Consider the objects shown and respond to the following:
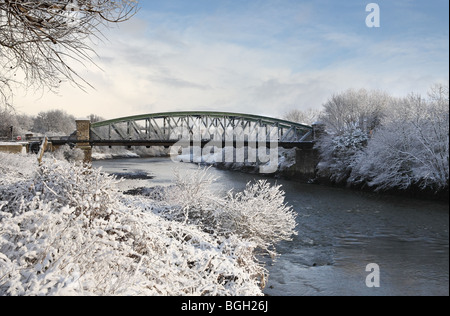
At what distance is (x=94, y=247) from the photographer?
3.29 meters

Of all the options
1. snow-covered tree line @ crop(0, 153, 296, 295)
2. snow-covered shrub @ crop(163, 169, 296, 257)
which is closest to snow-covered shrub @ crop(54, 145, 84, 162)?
snow-covered shrub @ crop(163, 169, 296, 257)

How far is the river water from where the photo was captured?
5.90 metres

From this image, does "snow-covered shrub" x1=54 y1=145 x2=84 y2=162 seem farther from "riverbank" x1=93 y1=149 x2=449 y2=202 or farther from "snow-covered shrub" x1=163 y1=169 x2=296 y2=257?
"snow-covered shrub" x1=163 y1=169 x2=296 y2=257

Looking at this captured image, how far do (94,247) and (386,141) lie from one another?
13591 mm

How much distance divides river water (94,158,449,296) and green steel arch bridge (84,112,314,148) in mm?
1385

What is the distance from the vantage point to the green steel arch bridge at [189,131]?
13039 millimetres

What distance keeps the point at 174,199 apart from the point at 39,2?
4.78m

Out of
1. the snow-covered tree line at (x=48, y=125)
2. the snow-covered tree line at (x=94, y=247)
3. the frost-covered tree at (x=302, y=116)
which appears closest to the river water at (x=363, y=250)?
the snow-covered tree line at (x=48, y=125)

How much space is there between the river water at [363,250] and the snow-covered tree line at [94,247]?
2.30 meters

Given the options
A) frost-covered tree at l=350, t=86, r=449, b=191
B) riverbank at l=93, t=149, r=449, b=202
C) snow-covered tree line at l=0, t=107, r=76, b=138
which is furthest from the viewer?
riverbank at l=93, t=149, r=449, b=202

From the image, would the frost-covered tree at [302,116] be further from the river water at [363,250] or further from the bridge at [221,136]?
the river water at [363,250]

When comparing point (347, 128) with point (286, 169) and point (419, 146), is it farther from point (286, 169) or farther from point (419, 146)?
point (419, 146)
